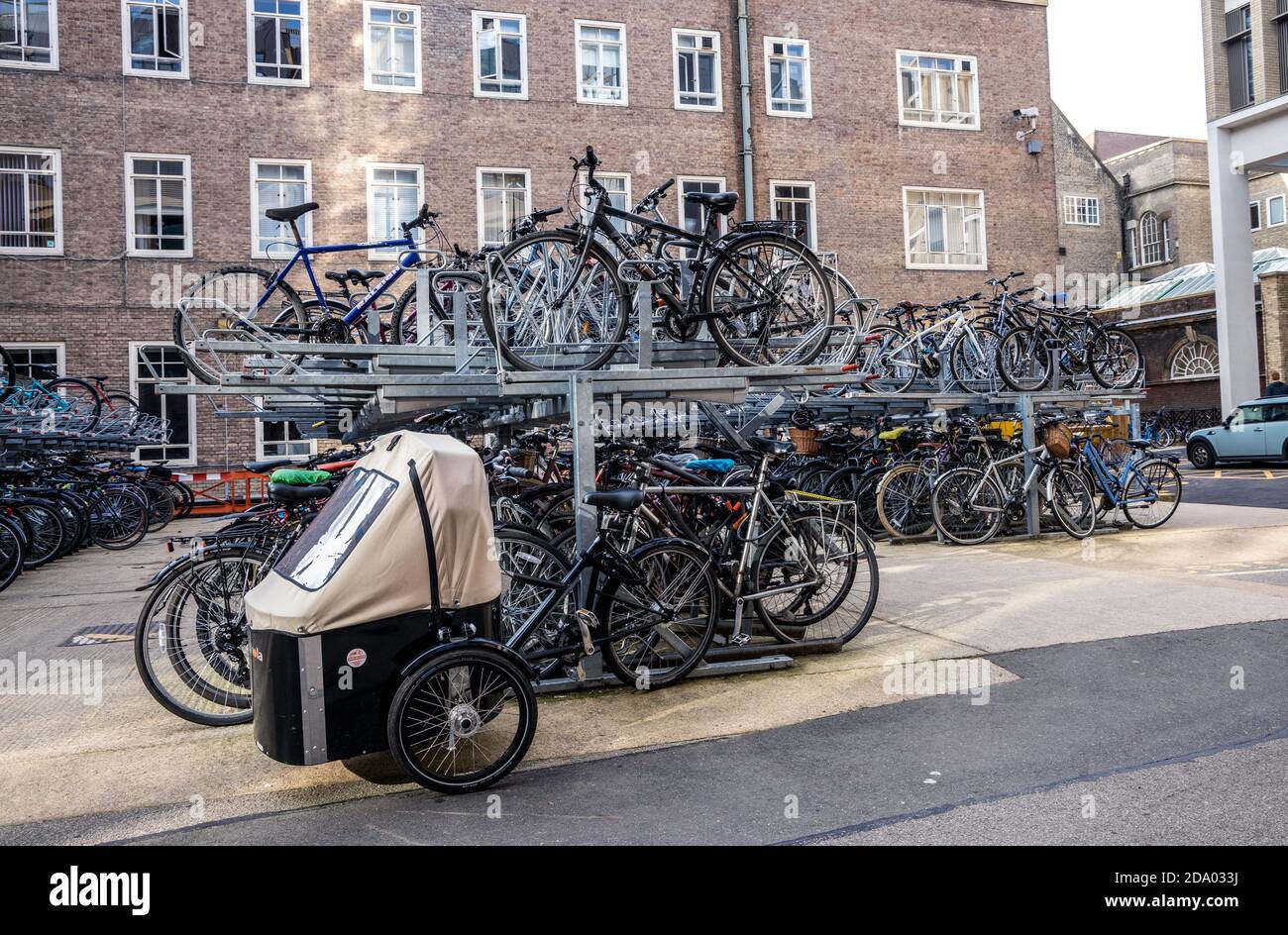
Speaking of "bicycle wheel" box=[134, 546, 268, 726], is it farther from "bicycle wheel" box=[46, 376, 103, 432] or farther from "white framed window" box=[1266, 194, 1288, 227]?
"white framed window" box=[1266, 194, 1288, 227]

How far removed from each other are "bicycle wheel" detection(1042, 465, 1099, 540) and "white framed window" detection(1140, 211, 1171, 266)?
38783 millimetres

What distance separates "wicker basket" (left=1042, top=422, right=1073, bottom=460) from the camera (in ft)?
36.4

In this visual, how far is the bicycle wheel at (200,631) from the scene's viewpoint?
502cm

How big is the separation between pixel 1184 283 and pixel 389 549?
39.2m

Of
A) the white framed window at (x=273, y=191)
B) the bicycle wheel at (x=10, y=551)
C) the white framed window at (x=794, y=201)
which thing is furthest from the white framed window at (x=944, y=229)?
the bicycle wheel at (x=10, y=551)

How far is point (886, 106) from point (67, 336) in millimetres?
17869

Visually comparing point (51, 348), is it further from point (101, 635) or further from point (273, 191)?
point (101, 635)

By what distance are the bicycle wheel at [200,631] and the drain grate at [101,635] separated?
2742mm

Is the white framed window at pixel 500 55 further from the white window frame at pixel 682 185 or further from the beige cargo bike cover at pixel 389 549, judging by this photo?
the beige cargo bike cover at pixel 389 549

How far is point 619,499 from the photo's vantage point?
5.28 metres

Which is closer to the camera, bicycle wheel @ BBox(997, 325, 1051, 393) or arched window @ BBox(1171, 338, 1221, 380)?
bicycle wheel @ BBox(997, 325, 1051, 393)

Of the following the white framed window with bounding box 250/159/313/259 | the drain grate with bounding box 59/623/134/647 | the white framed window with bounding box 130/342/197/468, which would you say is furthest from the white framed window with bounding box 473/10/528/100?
the drain grate with bounding box 59/623/134/647
